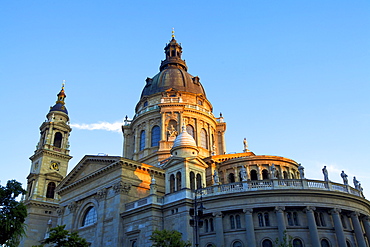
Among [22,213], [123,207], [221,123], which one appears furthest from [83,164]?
[221,123]

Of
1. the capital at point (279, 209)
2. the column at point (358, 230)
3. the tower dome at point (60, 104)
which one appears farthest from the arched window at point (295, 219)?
the tower dome at point (60, 104)

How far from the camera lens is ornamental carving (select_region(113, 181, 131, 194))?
3447cm

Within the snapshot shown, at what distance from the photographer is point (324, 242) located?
90.0 ft

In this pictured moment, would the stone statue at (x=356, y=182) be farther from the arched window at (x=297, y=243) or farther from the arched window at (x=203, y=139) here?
the arched window at (x=203, y=139)

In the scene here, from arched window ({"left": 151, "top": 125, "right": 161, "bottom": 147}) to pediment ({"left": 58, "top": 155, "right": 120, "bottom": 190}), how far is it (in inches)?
447

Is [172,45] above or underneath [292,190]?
above

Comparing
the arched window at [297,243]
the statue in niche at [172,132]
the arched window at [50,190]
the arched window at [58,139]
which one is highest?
the arched window at [58,139]

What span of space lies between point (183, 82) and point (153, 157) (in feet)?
45.6

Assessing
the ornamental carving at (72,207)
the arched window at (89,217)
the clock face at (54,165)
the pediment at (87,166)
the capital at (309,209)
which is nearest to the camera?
the capital at (309,209)

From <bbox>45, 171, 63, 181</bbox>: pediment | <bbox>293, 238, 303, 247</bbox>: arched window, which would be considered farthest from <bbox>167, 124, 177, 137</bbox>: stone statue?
<bbox>293, 238, 303, 247</bbox>: arched window

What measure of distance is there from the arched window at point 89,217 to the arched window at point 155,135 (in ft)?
44.7

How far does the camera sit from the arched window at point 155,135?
49422 millimetres

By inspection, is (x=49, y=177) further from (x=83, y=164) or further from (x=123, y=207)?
(x=123, y=207)

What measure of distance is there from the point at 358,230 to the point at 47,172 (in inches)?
1761
